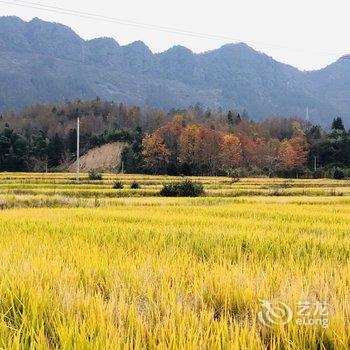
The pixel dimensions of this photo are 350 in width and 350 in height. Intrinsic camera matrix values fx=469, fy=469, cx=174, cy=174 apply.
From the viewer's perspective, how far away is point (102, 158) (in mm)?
100625

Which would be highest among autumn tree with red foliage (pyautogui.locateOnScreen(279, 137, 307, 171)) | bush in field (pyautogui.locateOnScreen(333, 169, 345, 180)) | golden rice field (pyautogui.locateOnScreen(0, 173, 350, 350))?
autumn tree with red foliage (pyautogui.locateOnScreen(279, 137, 307, 171))

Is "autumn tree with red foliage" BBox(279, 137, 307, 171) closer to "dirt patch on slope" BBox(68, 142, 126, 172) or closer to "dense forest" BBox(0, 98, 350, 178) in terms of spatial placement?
"dense forest" BBox(0, 98, 350, 178)

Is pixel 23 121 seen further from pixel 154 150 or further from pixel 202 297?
pixel 202 297

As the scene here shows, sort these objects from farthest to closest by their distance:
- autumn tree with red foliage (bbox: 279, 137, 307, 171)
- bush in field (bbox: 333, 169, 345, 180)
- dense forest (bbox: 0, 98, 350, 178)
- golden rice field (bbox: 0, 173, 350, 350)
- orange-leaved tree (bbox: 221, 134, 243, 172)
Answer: orange-leaved tree (bbox: 221, 134, 243, 172), autumn tree with red foliage (bbox: 279, 137, 307, 171), dense forest (bbox: 0, 98, 350, 178), bush in field (bbox: 333, 169, 345, 180), golden rice field (bbox: 0, 173, 350, 350)

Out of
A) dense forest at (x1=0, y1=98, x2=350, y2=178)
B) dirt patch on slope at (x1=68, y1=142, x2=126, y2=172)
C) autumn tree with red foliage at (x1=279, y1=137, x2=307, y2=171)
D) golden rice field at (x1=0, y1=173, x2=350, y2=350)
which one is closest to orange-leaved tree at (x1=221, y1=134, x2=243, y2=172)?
dense forest at (x1=0, y1=98, x2=350, y2=178)

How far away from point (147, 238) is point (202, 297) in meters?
3.85

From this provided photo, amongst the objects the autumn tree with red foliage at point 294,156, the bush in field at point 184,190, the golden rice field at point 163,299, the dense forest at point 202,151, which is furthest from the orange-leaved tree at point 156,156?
the golden rice field at point 163,299

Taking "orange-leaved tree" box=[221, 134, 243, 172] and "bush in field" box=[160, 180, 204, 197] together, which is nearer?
"bush in field" box=[160, 180, 204, 197]

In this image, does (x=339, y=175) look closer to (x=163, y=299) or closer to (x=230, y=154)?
(x=230, y=154)

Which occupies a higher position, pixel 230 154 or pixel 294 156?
pixel 230 154

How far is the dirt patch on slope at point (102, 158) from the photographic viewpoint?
96.9 m

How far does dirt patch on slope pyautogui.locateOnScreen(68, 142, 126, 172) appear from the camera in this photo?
318 ft

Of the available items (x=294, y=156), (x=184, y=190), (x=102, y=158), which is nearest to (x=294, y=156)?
(x=294, y=156)

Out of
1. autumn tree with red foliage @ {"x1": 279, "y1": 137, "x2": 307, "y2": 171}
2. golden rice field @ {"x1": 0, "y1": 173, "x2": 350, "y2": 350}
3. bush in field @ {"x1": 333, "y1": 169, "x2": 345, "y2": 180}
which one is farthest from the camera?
autumn tree with red foliage @ {"x1": 279, "y1": 137, "x2": 307, "y2": 171}
